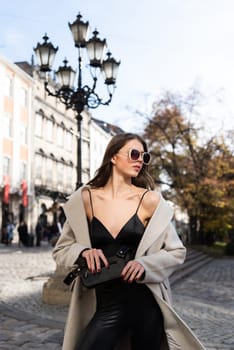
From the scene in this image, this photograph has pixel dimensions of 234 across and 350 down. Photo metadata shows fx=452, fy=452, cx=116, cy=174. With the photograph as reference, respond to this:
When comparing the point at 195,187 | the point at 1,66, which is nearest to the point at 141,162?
the point at 195,187

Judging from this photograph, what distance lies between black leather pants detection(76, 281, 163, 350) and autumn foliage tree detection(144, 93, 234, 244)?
85.7 ft

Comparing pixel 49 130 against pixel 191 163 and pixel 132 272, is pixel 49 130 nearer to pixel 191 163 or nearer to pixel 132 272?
pixel 191 163

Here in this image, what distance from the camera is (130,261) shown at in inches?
84.4

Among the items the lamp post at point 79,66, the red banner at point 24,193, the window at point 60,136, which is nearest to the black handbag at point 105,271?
the lamp post at point 79,66

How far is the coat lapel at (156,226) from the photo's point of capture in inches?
88.9

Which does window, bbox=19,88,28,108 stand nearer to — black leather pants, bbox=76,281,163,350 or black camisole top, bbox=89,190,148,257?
black camisole top, bbox=89,190,148,257

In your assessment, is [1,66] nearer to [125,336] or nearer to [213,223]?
[213,223]

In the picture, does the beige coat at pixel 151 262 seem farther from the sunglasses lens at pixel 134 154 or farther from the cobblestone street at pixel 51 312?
the cobblestone street at pixel 51 312

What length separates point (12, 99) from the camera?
113ft

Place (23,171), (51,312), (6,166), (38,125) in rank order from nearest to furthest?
(51,312) → (6,166) → (23,171) → (38,125)

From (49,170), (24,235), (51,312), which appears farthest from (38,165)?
(51,312)

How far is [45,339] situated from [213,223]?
25.7 metres

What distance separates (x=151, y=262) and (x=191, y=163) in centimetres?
2802

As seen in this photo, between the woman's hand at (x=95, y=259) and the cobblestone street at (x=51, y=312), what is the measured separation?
10.0 feet
